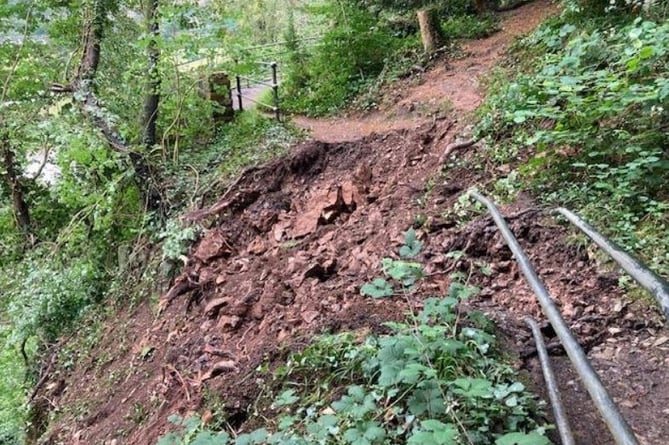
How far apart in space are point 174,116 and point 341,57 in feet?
15.1

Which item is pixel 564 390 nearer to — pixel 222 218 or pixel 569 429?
pixel 569 429

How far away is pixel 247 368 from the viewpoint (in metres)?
3.47

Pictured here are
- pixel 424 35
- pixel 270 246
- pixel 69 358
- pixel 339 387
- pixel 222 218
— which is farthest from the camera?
pixel 424 35

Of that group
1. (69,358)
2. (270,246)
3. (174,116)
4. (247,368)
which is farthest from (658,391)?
(174,116)

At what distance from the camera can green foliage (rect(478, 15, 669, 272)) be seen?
334 cm

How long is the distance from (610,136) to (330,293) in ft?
7.92

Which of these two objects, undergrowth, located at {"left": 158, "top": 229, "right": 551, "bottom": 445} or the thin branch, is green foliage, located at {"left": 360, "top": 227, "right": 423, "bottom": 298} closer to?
undergrowth, located at {"left": 158, "top": 229, "right": 551, "bottom": 445}

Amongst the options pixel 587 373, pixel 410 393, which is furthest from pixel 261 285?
pixel 587 373

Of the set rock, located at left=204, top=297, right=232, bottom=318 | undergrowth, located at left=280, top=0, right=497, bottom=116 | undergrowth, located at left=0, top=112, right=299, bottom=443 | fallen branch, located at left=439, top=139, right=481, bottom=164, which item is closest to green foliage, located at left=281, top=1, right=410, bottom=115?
undergrowth, located at left=280, top=0, right=497, bottom=116

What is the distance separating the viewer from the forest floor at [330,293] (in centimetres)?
276

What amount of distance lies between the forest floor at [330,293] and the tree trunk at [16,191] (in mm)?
4549

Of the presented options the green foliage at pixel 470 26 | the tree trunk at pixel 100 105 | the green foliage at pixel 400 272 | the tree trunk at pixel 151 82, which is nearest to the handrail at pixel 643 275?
the green foliage at pixel 400 272

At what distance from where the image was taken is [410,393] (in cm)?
230

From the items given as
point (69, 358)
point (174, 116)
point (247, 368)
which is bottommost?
point (69, 358)
